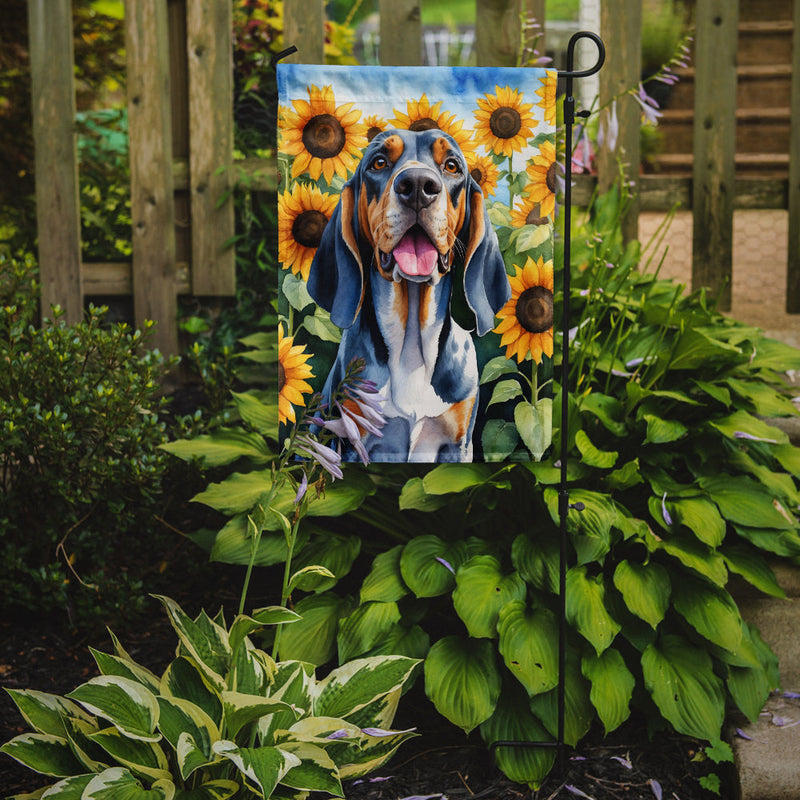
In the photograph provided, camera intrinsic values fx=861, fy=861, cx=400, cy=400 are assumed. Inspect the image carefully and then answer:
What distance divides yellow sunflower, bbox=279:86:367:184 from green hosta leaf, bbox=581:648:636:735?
133cm

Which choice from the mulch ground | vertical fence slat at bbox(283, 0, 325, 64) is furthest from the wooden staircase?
the mulch ground

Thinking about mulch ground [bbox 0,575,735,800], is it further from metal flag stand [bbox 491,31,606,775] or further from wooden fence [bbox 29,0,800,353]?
wooden fence [bbox 29,0,800,353]

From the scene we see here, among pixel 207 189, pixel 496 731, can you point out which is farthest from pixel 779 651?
pixel 207 189

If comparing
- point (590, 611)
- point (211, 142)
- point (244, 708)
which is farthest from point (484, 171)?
point (211, 142)

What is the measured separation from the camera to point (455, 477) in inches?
87.2

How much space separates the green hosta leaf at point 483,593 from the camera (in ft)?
6.69

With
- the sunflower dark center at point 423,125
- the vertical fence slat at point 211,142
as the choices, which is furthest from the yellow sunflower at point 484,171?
the vertical fence slat at point 211,142

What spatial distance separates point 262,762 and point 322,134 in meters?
1.35

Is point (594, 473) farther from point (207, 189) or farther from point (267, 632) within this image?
point (207, 189)

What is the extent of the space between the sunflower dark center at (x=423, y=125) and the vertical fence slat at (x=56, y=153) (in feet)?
6.33

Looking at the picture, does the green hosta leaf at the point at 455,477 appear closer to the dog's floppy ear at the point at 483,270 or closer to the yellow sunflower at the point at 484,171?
the dog's floppy ear at the point at 483,270

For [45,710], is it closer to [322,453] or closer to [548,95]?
[322,453]

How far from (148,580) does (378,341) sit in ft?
3.84

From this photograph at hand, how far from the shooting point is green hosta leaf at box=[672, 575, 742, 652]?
6.79 feet
